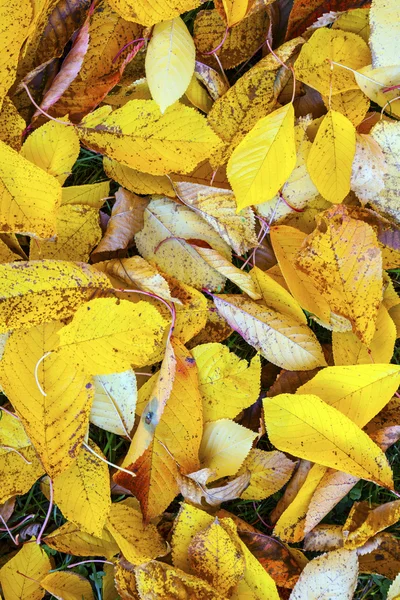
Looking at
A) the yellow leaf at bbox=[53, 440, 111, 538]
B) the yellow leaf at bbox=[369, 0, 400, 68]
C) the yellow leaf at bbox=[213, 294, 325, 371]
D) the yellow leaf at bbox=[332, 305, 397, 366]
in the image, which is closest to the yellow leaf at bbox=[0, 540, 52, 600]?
the yellow leaf at bbox=[53, 440, 111, 538]

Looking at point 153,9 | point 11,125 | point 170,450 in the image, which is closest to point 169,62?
point 153,9

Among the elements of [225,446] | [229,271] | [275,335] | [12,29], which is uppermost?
[12,29]

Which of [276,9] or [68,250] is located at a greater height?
[276,9]

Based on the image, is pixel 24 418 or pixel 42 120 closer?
A: pixel 24 418

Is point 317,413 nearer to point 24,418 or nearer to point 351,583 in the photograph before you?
point 351,583

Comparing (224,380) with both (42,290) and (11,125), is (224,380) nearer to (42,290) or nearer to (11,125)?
(42,290)

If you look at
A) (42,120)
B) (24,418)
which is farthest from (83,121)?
(24,418)
